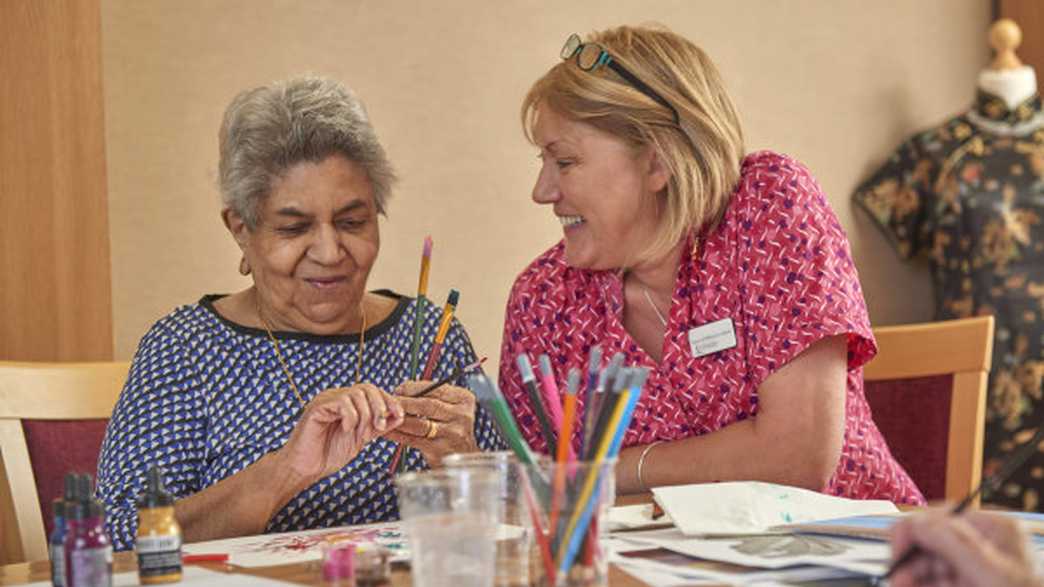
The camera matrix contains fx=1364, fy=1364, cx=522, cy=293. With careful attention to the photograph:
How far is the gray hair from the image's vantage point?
2.16 metres

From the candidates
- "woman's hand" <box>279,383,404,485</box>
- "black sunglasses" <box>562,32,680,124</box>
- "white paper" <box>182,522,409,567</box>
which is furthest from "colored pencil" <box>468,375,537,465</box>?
"black sunglasses" <box>562,32,680,124</box>

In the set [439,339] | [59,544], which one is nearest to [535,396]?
[59,544]

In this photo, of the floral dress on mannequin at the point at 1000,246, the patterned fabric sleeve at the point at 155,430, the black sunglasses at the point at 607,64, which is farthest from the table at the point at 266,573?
the floral dress on mannequin at the point at 1000,246

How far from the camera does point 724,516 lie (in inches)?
59.9

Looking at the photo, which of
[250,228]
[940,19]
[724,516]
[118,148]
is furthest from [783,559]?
[940,19]

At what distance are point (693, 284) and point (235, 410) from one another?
0.77 m

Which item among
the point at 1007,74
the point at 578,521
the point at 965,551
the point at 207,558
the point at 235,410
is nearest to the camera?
the point at 965,551

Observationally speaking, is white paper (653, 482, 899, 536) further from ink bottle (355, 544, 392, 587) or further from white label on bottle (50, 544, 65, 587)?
white label on bottle (50, 544, 65, 587)

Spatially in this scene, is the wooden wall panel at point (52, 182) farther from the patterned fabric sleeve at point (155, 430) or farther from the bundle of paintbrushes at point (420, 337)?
the bundle of paintbrushes at point (420, 337)

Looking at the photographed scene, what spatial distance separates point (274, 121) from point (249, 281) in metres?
0.86

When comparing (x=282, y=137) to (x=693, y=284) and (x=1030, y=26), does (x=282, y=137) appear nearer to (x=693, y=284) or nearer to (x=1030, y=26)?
(x=693, y=284)

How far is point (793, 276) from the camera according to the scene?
2.15 metres

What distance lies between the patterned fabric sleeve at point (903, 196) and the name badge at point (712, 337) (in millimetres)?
1824

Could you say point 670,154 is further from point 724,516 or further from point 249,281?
point 249,281
